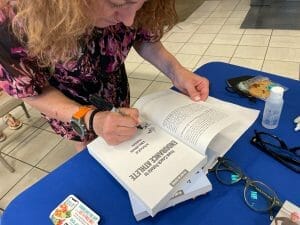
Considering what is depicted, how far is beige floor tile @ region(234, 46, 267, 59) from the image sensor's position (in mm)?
2379

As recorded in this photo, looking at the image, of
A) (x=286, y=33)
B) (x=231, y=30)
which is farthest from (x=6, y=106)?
(x=286, y=33)

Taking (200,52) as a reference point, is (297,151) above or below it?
above

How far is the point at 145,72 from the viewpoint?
2.45 metres

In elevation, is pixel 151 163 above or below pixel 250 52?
above

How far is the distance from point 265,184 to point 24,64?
24.3 inches

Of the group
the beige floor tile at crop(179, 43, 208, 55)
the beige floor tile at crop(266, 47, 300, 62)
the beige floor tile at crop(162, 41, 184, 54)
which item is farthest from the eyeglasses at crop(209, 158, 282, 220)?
the beige floor tile at crop(162, 41, 184, 54)

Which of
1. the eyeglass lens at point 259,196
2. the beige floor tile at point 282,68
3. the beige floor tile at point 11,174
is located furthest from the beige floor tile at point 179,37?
the eyeglass lens at point 259,196

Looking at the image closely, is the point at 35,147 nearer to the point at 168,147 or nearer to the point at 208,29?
Result: the point at 168,147

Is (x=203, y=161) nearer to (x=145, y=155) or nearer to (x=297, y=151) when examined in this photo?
(x=145, y=155)

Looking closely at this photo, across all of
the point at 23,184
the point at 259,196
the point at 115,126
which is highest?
the point at 115,126

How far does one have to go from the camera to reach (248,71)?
97 centimetres

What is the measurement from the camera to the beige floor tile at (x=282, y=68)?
2088 mm

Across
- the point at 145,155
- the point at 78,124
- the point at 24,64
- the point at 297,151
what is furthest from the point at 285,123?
the point at 24,64

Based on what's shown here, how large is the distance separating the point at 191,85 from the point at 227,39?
214cm
